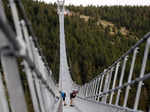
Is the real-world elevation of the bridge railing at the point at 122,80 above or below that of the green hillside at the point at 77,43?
above

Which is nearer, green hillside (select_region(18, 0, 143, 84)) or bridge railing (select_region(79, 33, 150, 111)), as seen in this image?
bridge railing (select_region(79, 33, 150, 111))

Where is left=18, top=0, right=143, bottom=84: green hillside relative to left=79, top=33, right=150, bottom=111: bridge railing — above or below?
below

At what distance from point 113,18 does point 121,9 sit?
14.0ft

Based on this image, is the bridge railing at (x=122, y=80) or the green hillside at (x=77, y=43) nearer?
the bridge railing at (x=122, y=80)

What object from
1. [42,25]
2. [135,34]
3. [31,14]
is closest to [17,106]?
[42,25]

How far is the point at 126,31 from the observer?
78562mm

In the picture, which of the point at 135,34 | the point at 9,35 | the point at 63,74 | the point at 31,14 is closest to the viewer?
the point at 9,35

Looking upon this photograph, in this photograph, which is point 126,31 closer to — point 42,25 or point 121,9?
point 121,9

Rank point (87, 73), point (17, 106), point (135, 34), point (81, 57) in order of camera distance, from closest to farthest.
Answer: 1. point (17, 106)
2. point (87, 73)
3. point (81, 57)
4. point (135, 34)

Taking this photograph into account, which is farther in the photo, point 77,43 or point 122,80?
point 77,43

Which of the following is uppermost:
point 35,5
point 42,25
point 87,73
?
point 35,5

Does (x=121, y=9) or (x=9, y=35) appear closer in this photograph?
(x=9, y=35)

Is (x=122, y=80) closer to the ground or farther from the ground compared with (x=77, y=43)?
farther from the ground

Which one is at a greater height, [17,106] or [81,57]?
[17,106]
